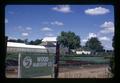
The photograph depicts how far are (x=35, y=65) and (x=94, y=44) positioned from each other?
60 cm

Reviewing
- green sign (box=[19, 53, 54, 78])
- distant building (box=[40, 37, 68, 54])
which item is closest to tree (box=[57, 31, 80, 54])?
distant building (box=[40, 37, 68, 54])

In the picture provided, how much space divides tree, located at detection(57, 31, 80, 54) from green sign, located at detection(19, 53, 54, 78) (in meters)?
0.18

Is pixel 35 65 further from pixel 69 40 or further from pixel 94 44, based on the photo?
pixel 94 44

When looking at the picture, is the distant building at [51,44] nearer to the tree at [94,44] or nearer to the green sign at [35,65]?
the green sign at [35,65]

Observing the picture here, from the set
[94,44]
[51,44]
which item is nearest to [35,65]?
[51,44]

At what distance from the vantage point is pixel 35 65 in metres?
3.34

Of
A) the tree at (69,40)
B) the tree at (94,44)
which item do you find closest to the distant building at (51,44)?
the tree at (69,40)

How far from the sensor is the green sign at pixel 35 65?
3.29 m

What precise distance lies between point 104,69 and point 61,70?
404mm

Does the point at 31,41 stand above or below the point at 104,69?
above
